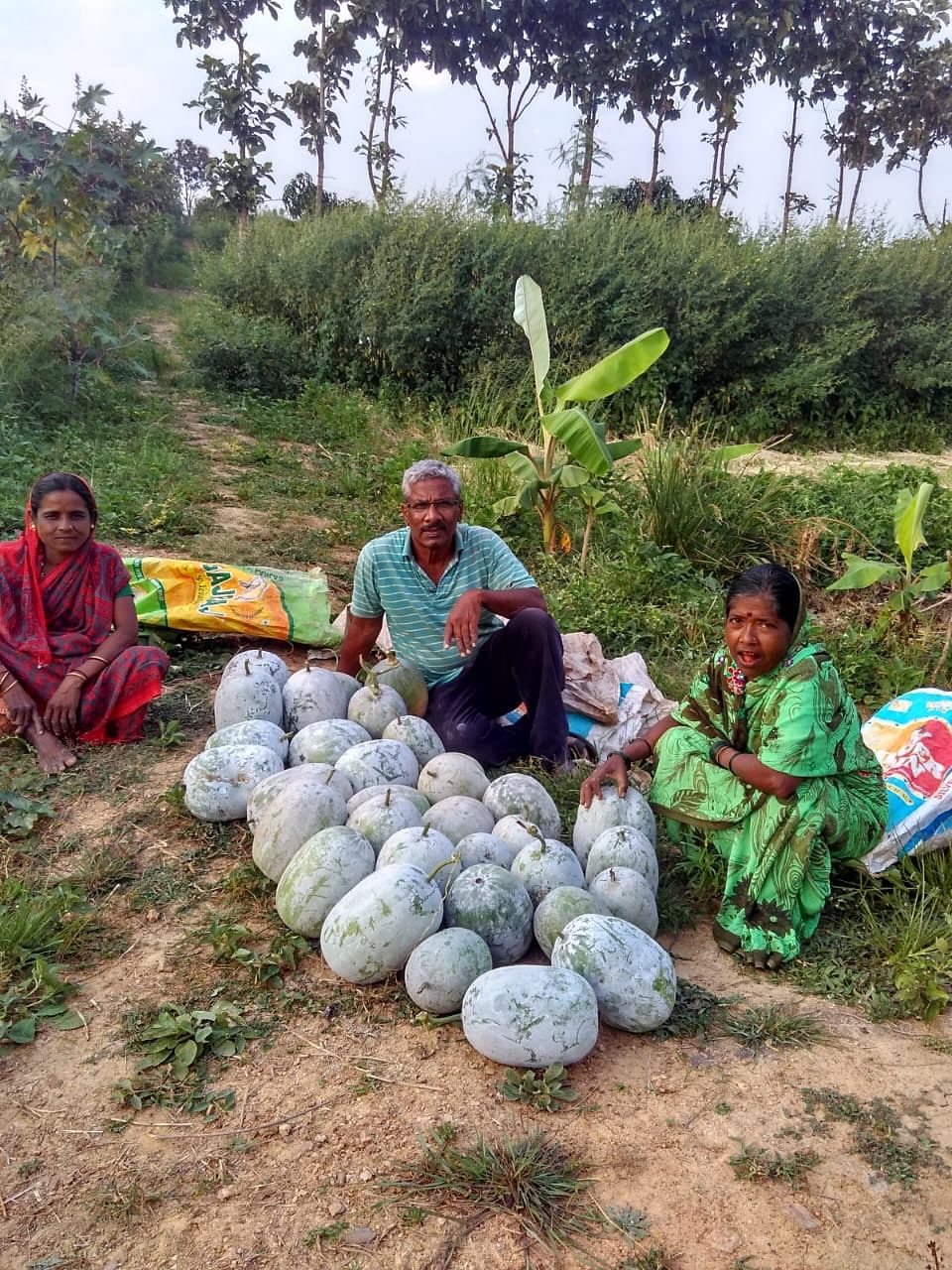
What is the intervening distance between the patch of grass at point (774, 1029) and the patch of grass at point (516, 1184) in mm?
642

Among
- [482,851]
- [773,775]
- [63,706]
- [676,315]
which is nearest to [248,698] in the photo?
→ [63,706]

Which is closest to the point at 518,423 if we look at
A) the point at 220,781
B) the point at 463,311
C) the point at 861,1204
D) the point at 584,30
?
the point at 463,311

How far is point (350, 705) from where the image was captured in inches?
141

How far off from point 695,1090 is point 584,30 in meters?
27.1

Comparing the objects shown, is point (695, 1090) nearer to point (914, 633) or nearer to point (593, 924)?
point (593, 924)

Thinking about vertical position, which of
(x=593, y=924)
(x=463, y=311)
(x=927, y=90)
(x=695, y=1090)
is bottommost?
(x=695, y=1090)

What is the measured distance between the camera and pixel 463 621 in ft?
11.3

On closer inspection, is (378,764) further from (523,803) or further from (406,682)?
(406,682)

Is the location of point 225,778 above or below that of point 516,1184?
above

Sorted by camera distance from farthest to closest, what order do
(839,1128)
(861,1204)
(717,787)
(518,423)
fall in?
(518,423), (717,787), (839,1128), (861,1204)

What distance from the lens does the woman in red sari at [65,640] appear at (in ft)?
12.2

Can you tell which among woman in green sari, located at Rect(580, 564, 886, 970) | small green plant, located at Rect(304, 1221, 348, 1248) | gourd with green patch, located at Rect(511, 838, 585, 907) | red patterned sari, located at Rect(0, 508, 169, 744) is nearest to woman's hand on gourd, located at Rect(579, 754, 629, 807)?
woman in green sari, located at Rect(580, 564, 886, 970)

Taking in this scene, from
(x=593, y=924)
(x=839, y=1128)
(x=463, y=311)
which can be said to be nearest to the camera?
(x=839, y=1128)

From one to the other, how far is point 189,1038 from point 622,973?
3.57ft
